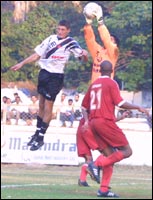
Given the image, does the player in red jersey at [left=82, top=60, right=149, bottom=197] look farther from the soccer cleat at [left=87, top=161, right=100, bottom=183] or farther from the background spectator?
the background spectator

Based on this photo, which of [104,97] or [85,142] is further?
[85,142]

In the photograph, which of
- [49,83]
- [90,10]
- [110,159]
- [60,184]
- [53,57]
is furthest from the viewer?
[60,184]

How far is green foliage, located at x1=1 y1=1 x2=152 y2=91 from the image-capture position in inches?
1346

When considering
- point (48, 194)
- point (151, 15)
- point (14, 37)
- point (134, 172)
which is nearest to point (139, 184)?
point (48, 194)

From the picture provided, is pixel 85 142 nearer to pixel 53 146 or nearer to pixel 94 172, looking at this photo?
pixel 94 172

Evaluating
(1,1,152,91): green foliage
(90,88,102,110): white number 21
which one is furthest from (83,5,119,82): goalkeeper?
(1,1,152,91): green foliage

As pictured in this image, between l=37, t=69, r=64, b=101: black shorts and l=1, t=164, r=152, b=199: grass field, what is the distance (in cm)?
371

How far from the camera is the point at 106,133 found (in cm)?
1450

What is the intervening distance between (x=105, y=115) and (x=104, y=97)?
1.05 feet

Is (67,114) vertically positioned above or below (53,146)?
above

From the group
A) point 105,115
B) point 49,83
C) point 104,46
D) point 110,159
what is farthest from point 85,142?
point 49,83

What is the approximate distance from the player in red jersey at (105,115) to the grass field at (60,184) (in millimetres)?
2141

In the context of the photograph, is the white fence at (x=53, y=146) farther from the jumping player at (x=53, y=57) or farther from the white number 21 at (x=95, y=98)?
the jumping player at (x=53, y=57)

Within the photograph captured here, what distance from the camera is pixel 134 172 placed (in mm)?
29078
